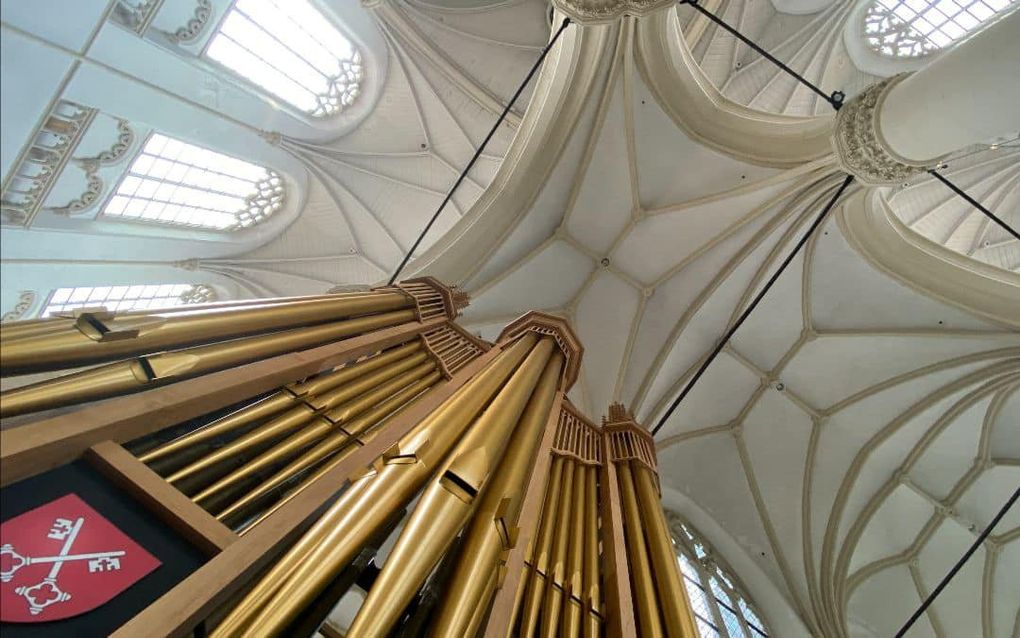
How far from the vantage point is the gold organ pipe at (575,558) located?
281cm

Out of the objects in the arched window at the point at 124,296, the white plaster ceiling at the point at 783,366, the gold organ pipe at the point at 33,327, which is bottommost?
the arched window at the point at 124,296

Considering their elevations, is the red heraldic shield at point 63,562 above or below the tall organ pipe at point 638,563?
below

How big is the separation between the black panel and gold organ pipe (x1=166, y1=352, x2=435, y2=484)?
0.38 m

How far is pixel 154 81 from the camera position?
795cm

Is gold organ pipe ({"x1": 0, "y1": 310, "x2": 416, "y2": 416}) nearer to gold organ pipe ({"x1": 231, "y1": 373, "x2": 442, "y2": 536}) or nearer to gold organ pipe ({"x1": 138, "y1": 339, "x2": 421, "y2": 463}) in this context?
gold organ pipe ({"x1": 138, "y1": 339, "x2": 421, "y2": 463})

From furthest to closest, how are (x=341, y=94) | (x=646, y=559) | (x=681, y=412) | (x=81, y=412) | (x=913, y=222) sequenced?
(x=913, y=222) < (x=341, y=94) < (x=681, y=412) < (x=646, y=559) < (x=81, y=412)

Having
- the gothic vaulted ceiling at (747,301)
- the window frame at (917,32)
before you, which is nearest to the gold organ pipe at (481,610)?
the gothic vaulted ceiling at (747,301)

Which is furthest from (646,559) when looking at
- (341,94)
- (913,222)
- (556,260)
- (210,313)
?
(913,222)

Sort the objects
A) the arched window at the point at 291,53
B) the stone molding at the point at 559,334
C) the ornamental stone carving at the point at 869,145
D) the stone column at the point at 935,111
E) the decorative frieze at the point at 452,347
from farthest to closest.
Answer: the arched window at the point at 291,53, the stone molding at the point at 559,334, the ornamental stone carving at the point at 869,145, the decorative frieze at the point at 452,347, the stone column at the point at 935,111

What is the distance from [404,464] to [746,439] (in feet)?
32.7

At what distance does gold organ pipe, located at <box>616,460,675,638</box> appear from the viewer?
300 centimetres

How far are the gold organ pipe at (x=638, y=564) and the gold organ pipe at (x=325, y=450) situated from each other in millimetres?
1854

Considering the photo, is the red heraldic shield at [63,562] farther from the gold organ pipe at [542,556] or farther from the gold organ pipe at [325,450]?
the gold organ pipe at [542,556]

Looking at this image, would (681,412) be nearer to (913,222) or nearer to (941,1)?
(913,222)
